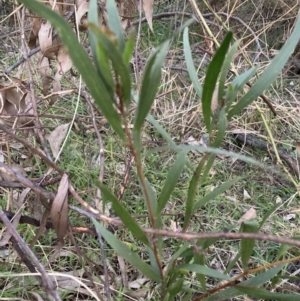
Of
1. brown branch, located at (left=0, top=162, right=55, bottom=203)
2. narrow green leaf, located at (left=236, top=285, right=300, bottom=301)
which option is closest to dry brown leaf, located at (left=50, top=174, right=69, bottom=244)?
brown branch, located at (left=0, top=162, right=55, bottom=203)

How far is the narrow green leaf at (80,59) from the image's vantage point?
303 millimetres

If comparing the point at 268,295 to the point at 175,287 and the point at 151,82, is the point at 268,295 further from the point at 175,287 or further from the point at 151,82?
the point at 151,82

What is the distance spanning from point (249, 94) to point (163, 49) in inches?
6.4

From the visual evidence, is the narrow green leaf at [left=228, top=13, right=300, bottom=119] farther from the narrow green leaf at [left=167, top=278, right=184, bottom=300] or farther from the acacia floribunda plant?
the narrow green leaf at [left=167, top=278, right=184, bottom=300]

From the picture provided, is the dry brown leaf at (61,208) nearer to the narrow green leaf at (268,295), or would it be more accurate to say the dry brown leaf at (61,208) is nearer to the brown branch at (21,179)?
the brown branch at (21,179)

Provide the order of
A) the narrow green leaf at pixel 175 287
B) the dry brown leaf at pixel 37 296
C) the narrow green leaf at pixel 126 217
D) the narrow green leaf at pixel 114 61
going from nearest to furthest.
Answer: the narrow green leaf at pixel 114 61 < the narrow green leaf at pixel 126 217 < the narrow green leaf at pixel 175 287 < the dry brown leaf at pixel 37 296

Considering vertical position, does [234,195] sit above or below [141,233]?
below

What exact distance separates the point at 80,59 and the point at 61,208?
30 cm

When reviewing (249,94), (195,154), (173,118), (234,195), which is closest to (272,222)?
(234,195)

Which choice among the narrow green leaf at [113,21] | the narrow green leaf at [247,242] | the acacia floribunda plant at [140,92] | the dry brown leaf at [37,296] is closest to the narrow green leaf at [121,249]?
the acacia floribunda plant at [140,92]

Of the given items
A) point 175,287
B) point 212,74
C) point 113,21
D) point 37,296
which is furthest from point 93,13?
point 37,296

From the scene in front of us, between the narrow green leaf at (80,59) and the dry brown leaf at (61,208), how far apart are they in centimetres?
25

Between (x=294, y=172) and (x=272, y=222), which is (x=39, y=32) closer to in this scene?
(x=272, y=222)

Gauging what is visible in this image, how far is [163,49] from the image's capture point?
326 mm
